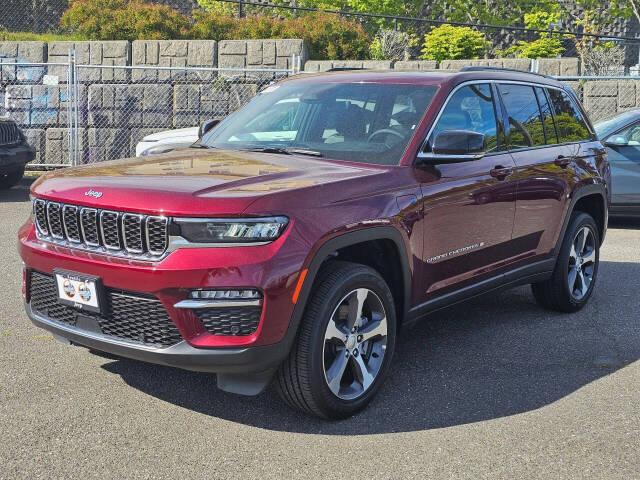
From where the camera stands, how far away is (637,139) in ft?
34.7

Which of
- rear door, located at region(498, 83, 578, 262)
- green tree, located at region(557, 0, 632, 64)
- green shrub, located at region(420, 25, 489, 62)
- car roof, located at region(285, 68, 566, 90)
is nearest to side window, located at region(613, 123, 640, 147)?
rear door, located at region(498, 83, 578, 262)

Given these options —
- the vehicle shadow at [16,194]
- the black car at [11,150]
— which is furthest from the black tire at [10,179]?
the vehicle shadow at [16,194]

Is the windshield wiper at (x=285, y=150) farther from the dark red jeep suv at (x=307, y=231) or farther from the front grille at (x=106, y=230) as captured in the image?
the front grille at (x=106, y=230)

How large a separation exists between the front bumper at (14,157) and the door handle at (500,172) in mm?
8527

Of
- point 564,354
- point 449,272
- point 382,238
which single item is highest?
point 382,238

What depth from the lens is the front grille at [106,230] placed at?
3.70 metres

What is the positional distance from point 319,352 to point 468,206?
1.54 metres

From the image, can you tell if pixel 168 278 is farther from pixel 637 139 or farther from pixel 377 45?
pixel 377 45

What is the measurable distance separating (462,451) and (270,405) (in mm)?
1070

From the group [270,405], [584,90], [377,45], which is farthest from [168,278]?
[377,45]

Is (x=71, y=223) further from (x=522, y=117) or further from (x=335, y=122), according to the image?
(x=522, y=117)

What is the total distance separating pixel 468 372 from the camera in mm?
4938

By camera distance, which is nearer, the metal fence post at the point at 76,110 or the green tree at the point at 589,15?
the metal fence post at the point at 76,110

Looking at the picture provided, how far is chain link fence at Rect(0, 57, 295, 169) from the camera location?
603 inches
